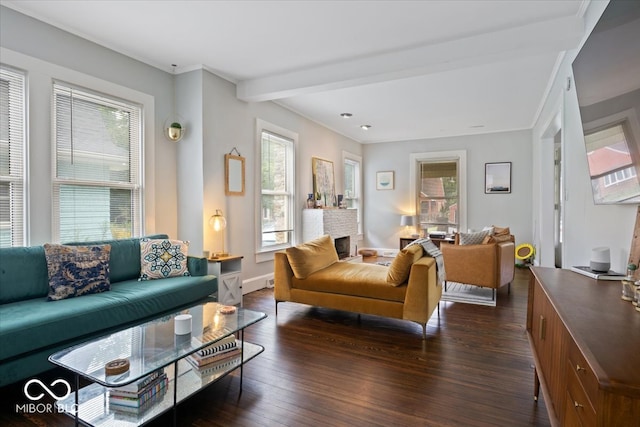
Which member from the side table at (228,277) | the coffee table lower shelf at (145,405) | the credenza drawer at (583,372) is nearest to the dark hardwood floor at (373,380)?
the coffee table lower shelf at (145,405)

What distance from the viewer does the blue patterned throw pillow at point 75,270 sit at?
252 centimetres

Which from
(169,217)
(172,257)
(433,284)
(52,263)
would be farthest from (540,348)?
(169,217)

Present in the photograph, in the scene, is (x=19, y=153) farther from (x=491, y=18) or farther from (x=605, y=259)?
(x=605, y=259)

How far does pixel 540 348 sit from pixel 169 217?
145 inches

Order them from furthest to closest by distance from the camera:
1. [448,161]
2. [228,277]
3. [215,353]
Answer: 1. [448,161]
2. [228,277]
3. [215,353]

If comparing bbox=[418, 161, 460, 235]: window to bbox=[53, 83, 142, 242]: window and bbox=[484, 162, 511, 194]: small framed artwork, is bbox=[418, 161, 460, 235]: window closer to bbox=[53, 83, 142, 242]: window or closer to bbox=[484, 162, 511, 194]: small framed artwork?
bbox=[484, 162, 511, 194]: small framed artwork

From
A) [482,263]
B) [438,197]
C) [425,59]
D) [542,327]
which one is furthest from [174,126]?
[438,197]

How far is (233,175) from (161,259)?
56.0 inches

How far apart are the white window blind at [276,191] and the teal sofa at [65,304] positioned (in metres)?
1.80

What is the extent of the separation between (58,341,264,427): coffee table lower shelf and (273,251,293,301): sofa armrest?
1415 mm

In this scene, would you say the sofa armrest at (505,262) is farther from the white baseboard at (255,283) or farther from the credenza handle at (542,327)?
the white baseboard at (255,283)

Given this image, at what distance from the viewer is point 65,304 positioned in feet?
7.71

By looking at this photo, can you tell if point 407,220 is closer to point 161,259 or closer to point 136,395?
point 161,259

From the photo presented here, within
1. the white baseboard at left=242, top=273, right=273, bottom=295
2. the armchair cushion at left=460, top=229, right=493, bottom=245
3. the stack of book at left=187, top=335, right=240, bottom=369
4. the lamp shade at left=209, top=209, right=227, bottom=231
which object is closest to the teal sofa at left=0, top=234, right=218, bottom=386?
the lamp shade at left=209, top=209, right=227, bottom=231
